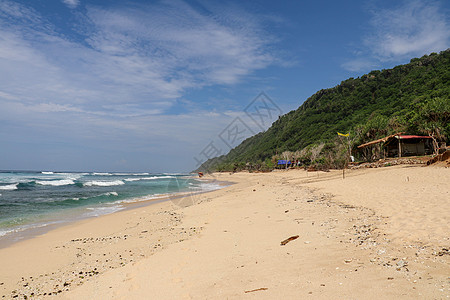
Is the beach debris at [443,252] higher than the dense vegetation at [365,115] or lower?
lower

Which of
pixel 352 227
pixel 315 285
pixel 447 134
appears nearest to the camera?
pixel 315 285

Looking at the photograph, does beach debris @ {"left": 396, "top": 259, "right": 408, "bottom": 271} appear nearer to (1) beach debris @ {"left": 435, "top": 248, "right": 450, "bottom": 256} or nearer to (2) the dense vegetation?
(1) beach debris @ {"left": 435, "top": 248, "right": 450, "bottom": 256}

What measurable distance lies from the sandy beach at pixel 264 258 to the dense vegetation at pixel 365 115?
24867mm

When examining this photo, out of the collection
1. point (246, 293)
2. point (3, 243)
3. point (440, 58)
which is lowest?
point (3, 243)

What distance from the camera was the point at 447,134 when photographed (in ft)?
87.6

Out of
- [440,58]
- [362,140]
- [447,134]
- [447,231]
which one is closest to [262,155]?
[440,58]

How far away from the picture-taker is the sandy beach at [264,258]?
3.14 meters

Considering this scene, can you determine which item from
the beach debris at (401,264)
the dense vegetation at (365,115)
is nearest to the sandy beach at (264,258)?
the beach debris at (401,264)

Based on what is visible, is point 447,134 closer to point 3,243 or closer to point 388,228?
point 388,228

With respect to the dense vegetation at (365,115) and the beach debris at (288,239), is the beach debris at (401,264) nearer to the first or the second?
the beach debris at (288,239)

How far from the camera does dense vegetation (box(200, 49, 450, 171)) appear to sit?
29261 mm

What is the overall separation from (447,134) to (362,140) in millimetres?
10378

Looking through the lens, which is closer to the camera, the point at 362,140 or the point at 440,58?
the point at 362,140

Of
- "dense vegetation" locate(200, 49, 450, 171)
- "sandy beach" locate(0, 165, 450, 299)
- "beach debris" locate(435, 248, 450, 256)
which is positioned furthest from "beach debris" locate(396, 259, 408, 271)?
"dense vegetation" locate(200, 49, 450, 171)
